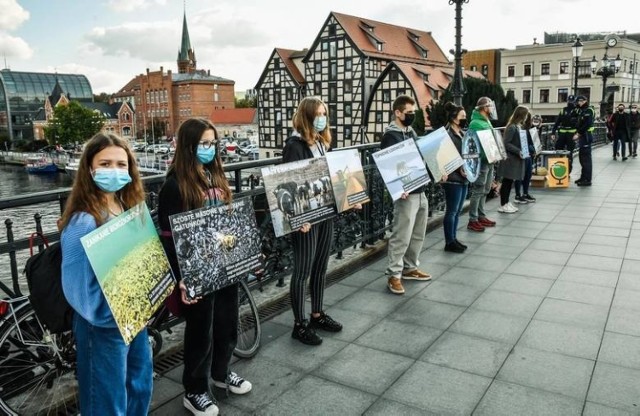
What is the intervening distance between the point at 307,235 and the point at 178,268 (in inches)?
54.5

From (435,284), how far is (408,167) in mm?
1259

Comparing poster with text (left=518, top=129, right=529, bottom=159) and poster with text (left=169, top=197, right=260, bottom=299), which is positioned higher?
poster with text (left=518, top=129, right=529, bottom=159)

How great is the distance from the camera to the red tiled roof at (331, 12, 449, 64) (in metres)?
58.8

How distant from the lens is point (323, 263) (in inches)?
171

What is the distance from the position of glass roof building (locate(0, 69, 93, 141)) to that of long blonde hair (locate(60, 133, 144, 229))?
150889mm

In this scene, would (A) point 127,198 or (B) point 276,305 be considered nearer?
(A) point 127,198

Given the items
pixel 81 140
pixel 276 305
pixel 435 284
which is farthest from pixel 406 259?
pixel 81 140

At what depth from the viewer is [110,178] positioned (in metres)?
2.47

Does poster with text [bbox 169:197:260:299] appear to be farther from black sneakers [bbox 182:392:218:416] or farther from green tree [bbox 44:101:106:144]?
green tree [bbox 44:101:106:144]

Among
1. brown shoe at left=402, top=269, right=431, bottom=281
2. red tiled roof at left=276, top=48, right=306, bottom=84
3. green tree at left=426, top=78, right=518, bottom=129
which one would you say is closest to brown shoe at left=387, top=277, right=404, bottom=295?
brown shoe at left=402, top=269, right=431, bottom=281

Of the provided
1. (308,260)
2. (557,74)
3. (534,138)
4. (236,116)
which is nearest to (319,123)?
(308,260)

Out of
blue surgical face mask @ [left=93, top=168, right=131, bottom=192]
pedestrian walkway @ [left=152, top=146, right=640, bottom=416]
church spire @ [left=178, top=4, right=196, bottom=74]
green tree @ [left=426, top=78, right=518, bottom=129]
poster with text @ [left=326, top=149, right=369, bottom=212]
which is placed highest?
church spire @ [left=178, top=4, right=196, bottom=74]

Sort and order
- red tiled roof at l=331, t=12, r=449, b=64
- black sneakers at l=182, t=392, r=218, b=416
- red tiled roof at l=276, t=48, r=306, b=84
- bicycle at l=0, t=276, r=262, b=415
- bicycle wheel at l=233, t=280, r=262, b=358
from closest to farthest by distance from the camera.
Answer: bicycle at l=0, t=276, r=262, b=415
black sneakers at l=182, t=392, r=218, b=416
bicycle wheel at l=233, t=280, r=262, b=358
red tiled roof at l=331, t=12, r=449, b=64
red tiled roof at l=276, t=48, r=306, b=84

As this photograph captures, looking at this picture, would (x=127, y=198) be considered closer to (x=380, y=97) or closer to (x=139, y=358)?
(x=139, y=358)
